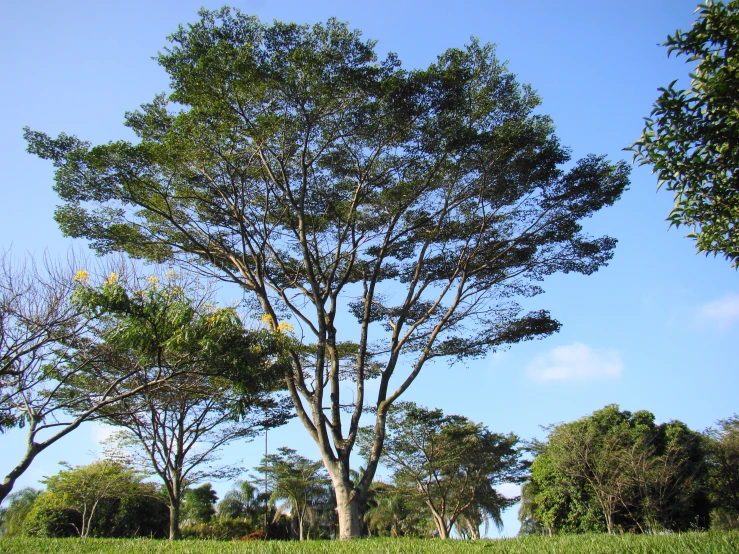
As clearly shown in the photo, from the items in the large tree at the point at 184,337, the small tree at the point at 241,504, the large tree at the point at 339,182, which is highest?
the large tree at the point at 339,182

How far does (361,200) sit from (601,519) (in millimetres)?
20170

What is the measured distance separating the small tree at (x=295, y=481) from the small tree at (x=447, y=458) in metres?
7.95

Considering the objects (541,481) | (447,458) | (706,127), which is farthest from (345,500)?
(541,481)

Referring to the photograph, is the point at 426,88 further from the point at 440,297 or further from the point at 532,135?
the point at 440,297

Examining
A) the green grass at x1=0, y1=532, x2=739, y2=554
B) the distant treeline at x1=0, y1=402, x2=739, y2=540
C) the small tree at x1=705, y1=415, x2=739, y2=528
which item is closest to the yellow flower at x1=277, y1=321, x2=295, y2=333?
the green grass at x1=0, y1=532, x2=739, y2=554

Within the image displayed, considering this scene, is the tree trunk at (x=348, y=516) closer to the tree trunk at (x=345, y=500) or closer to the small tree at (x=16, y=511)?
the tree trunk at (x=345, y=500)

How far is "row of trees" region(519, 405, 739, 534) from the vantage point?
73.3 ft

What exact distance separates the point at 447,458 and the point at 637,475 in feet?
26.5

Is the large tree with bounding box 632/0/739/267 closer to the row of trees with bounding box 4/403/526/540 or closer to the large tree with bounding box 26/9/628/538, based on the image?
the large tree with bounding box 26/9/628/538

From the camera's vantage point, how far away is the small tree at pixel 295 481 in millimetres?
33781

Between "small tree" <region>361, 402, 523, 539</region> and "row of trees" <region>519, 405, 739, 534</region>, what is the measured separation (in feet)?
8.60

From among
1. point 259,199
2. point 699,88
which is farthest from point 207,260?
point 699,88

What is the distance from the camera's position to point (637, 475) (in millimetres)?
21906

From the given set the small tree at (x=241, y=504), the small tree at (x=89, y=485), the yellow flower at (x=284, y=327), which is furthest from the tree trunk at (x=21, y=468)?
the small tree at (x=241, y=504)
